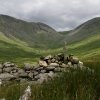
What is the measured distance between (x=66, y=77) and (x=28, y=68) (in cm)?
1570

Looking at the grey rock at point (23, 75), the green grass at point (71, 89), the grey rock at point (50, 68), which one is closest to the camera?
the green grass at point (71, 89)

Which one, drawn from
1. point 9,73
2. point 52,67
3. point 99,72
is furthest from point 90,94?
point 9,73

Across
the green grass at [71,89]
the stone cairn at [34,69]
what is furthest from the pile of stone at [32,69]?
the green grass at [71,89]

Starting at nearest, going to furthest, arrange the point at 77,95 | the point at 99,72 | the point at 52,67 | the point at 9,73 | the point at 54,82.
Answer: the point at 77,95 < the point at 54,82 < the point at 99,72 < the point at 52,67 < the point at 9,73

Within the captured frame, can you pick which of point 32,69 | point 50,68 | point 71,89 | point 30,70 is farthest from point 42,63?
point 71,89

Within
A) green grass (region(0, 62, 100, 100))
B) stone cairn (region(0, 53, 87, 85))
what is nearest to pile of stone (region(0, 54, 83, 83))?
stone cairn (region(0, 53, 87, 85))

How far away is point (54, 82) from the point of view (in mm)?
10977

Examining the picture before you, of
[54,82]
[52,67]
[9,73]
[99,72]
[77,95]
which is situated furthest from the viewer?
[9,73]

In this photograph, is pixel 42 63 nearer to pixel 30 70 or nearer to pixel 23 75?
pixel 30 70

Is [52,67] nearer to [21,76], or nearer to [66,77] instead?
[21,76]

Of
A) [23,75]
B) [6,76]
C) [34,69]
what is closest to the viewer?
[6,76]

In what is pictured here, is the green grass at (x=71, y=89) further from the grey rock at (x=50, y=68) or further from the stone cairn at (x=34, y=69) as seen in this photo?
the stone cairn at (x=34, y=69)

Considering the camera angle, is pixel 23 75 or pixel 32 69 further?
pixel 32 69

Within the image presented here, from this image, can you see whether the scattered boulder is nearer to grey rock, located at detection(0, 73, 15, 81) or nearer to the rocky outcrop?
the rocky outcrop
